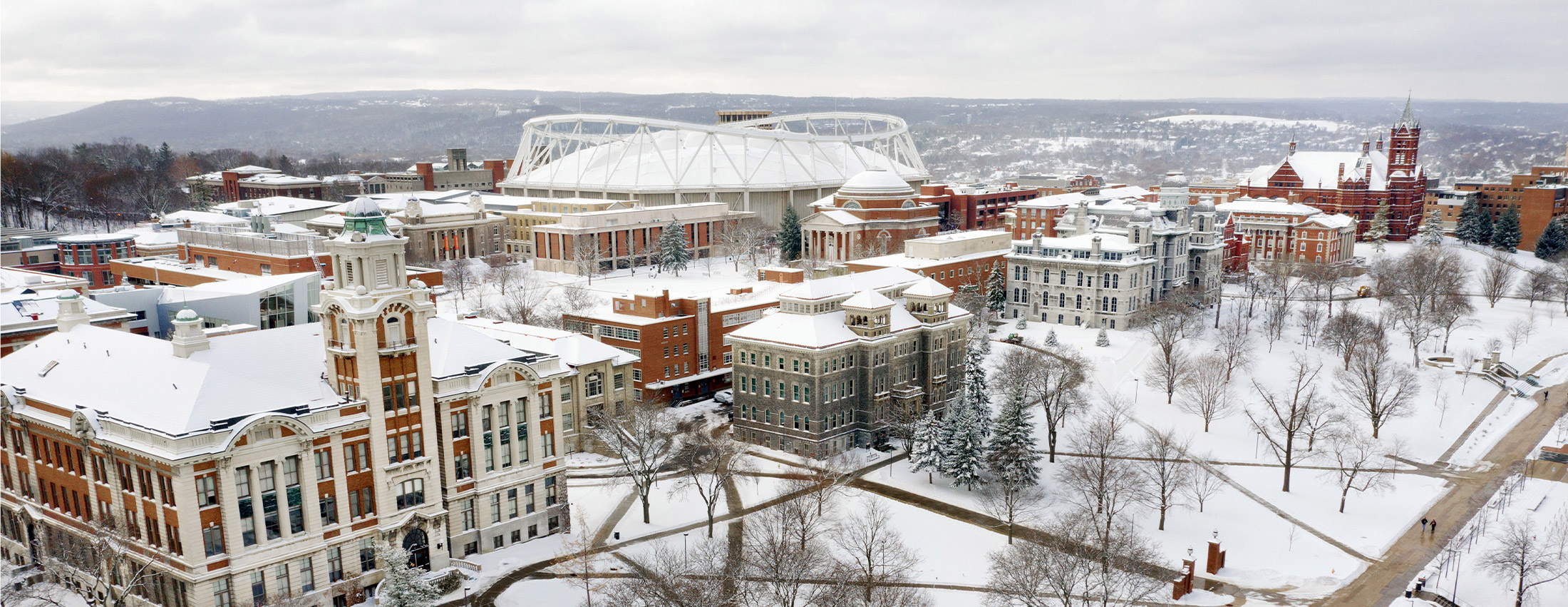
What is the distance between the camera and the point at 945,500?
56.4 meters

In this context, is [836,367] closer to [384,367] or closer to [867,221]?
[384,367]

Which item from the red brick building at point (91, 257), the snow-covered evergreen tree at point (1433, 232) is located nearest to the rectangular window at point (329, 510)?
the red brick building at point (91, 257)

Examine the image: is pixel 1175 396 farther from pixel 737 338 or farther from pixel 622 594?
pixel 622 594

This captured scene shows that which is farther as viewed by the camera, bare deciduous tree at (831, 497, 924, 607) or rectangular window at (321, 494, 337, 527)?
bare deciduous tree at (831, 497, 924, 607)

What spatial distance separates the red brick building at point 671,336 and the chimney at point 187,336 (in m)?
32.2

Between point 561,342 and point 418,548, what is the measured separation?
21618 mm

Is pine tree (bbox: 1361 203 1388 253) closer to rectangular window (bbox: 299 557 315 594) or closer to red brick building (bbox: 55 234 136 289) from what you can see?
rectangular window (bbox: 299 557 315 594)

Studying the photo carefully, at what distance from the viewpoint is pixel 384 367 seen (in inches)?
1687

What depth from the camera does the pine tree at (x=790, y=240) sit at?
128 meters

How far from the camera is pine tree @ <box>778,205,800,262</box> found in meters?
128

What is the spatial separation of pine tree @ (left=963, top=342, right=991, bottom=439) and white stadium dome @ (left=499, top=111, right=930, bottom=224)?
3560 inches

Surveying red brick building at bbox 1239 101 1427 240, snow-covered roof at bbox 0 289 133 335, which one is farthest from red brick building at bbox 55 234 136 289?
red brick building at bbox 1239 101 1427 240

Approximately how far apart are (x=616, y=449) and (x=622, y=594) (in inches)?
680

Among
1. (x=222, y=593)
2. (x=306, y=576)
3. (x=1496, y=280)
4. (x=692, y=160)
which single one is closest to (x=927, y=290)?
(x=306, y=576)
